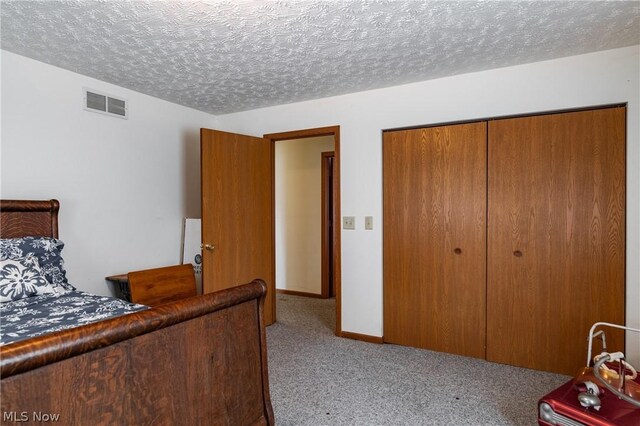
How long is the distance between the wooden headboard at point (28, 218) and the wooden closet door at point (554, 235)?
10.8 feet

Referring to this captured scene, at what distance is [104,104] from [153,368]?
2.64 meters

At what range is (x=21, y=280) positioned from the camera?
210 centimetres

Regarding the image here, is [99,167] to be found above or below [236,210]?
above

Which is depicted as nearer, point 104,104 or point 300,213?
point 104,104

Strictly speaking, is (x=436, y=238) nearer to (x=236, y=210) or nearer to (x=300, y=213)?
(x=236, y=210)

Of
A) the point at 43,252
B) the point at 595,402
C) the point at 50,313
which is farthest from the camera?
the point at 43,252

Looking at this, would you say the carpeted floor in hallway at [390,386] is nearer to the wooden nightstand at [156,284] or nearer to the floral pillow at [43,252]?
the wooden nightstand at [156,284]

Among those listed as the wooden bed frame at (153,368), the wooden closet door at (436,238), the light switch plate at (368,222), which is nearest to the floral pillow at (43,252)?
the wooden bed frame at (153,368)

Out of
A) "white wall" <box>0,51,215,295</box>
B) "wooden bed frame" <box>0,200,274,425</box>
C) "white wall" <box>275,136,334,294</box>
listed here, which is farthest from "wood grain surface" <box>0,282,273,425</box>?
"white wall" <box>275,136,334,294</box>

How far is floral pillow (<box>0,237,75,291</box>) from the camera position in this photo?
2270 mm

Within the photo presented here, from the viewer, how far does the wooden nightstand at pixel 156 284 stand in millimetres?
2885

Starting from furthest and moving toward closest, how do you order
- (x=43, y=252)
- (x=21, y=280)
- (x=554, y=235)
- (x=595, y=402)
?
1. (x=554, y=235)
2. (x=43, y=252)
3. (x=21, y=280)
4. (x=595, y=402)

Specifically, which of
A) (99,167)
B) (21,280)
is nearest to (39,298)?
(21,280)

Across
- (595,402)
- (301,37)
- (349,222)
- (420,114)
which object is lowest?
(595,402)
